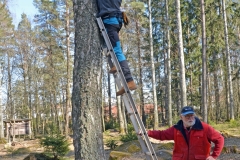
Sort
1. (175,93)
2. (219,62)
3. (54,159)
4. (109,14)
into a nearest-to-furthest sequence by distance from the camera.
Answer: (109,14) < (54,159) < (219,62) < (175,93)

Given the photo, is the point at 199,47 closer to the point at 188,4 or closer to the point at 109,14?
the point at 188,4

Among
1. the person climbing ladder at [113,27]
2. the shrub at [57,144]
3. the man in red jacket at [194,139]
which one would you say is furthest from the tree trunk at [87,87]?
the shrub at [57,144]

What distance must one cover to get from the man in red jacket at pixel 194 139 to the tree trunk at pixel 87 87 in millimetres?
1017

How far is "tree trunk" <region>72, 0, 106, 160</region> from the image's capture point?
11.5 feet

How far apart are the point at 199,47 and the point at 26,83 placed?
712 inches

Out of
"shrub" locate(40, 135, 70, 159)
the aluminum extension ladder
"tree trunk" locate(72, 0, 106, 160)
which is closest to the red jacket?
the aluminum extension ladder

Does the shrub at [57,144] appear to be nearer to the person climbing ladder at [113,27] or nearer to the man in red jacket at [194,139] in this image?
the person climbing ladder at [113,27]

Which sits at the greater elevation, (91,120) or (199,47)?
(199,47)

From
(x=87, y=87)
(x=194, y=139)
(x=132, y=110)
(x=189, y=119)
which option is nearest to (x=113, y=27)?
(x=87, y=87)

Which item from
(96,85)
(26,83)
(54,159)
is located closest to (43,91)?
Answer: (26,83)

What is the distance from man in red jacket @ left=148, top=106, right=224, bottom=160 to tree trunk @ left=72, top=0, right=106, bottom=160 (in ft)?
3.34

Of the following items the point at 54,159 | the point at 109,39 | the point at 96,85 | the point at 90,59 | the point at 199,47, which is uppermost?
the point at 199,47

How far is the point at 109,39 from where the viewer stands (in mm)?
3619

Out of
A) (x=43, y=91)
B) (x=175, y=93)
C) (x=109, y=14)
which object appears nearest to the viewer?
(x=109, y=14)
